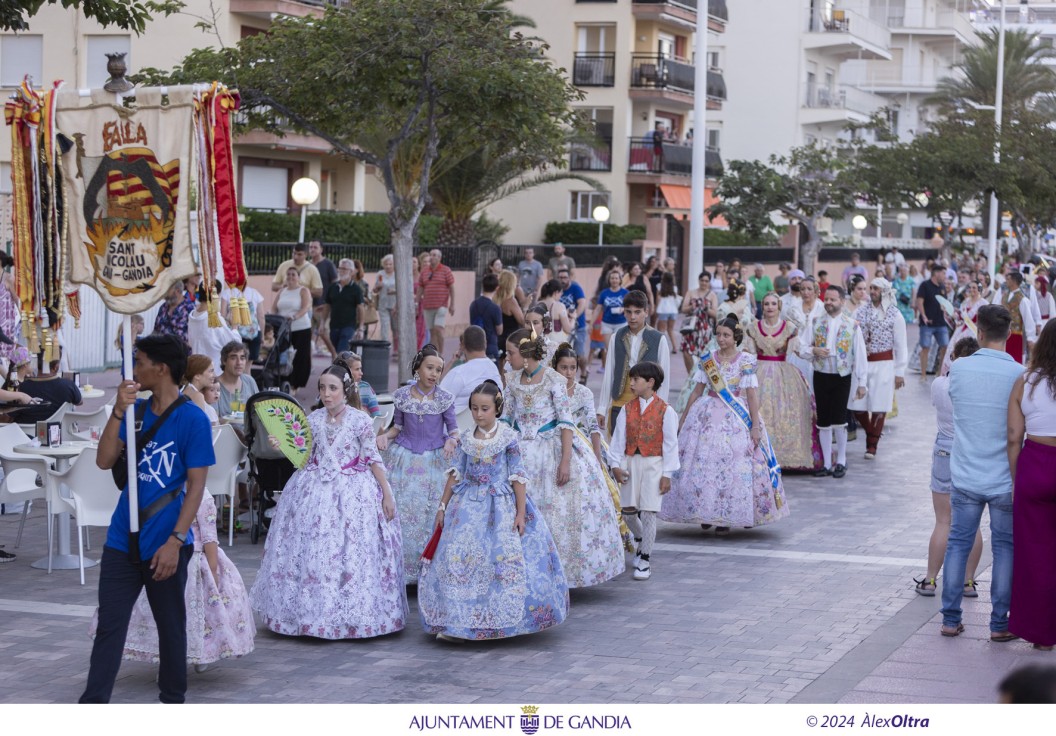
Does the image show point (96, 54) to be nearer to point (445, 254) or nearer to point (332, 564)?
point (445, 254)

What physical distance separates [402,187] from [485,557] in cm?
2496

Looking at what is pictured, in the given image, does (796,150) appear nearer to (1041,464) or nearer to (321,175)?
(321,175)

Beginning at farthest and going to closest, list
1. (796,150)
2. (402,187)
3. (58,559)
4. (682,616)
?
(796,150) → (402,187) → (58,559) → (682,616)

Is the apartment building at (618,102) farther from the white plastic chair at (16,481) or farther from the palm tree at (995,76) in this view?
the white plastic chair at (16,481)

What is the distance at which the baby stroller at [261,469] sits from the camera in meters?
10.9

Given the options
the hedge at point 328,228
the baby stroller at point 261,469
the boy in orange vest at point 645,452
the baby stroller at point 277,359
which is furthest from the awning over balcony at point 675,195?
the boy in orange vest at point 645,452

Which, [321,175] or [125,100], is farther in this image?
[321,175]

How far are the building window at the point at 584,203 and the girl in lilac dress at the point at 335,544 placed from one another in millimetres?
41046

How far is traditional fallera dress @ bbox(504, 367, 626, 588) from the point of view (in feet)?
31.3

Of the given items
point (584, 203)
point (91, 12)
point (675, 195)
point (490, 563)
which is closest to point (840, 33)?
point (675, 195)

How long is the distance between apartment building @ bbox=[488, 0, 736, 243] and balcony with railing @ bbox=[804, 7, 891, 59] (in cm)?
1018

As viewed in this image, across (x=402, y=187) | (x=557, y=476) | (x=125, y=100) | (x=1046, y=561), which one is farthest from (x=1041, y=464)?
(x=402, y=187)

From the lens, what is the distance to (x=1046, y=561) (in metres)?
8.26
